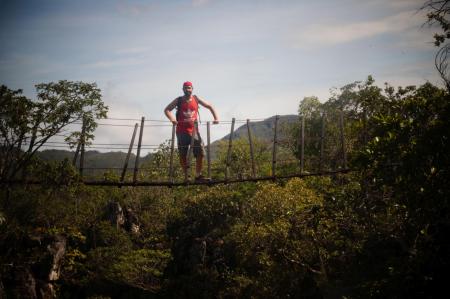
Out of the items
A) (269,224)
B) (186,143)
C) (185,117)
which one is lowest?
(269,224)

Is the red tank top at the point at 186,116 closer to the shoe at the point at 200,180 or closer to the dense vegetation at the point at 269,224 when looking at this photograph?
the shoe at the point at 200,180

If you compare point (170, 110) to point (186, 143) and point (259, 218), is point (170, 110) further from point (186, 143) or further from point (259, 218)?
point (259, 218)

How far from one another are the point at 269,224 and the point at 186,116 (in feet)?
33.7

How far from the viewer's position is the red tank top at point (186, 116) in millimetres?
7477

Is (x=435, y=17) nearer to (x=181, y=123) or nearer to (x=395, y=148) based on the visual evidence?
(x=395, y=148)

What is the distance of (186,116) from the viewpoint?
295 inches

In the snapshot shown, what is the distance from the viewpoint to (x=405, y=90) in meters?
20.0

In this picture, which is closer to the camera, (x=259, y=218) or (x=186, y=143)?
(x=186, y=143)

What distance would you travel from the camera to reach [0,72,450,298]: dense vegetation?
504cm

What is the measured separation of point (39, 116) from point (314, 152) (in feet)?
60.4

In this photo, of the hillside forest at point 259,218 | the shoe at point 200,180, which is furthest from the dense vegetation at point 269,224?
the shoe at point 200,180

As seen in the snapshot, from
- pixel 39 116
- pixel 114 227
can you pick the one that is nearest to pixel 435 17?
pixel 39 116

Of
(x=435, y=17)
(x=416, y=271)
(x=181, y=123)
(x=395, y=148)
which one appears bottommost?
(x=416, y=271)

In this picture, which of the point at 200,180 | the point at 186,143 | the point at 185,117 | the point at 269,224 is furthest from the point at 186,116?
the point at 269,224
